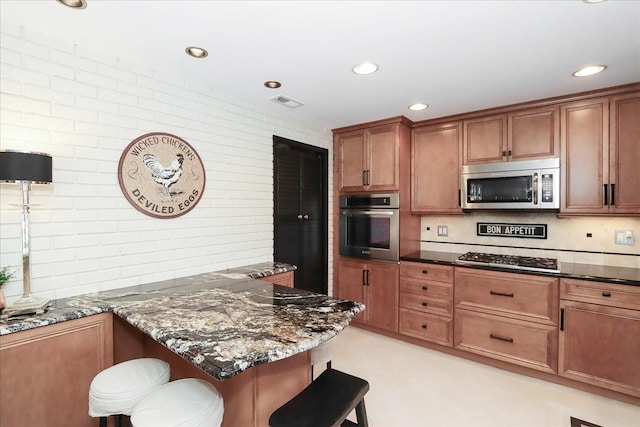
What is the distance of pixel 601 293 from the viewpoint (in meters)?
2.31

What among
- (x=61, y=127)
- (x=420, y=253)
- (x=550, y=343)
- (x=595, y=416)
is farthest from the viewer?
(x=420, y=253)

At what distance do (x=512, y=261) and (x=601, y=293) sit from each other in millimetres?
659

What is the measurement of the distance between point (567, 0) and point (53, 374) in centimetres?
308

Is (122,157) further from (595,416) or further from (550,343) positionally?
(595,416)

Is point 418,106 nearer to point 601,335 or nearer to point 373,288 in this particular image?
point 373,288

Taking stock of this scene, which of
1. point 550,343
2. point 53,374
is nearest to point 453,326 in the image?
point 550,343

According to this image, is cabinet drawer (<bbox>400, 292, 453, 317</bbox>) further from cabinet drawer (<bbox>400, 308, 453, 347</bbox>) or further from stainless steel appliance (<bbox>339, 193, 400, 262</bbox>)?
stainless steel appliance (<bbox>339, 193, 400, 262</bbox>)

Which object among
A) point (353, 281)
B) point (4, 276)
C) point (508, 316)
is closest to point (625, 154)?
point (508, 316)

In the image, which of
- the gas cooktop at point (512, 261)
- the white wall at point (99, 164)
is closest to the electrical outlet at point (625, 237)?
the gas cooktop at point (512, 261)

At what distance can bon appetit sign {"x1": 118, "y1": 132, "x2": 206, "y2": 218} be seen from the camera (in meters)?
2.10

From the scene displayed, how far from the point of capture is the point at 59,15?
1605 millimetres

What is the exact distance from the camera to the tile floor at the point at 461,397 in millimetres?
2113

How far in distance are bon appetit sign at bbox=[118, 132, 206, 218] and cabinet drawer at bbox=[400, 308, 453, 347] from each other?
240 cm

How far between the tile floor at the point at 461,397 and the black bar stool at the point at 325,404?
98 cm
